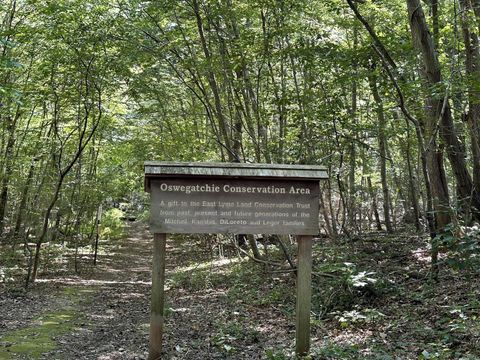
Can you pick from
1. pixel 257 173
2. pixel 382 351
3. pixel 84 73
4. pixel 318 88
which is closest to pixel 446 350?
pixel 382 351

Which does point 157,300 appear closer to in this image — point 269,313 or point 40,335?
point 40,335

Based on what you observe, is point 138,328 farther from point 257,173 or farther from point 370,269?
point 370,269

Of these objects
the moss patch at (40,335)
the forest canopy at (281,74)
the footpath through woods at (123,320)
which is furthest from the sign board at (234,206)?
the moss patch at (40,335)

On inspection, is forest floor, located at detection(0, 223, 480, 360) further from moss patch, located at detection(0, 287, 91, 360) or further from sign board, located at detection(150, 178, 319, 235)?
sign board, located at detection(150, 178, 319, 235)

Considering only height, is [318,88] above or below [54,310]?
above

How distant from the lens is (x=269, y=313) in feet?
27.8

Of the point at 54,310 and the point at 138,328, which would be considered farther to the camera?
the point at 54,310

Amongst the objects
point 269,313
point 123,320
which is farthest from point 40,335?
point 269,313

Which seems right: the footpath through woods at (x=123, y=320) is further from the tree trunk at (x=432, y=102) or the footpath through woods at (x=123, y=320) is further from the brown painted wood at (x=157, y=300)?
the tree trunk at (x=432, y=102)

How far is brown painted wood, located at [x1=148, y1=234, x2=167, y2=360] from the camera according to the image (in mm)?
5508

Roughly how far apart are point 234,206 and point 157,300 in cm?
141

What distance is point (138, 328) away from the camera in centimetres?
789

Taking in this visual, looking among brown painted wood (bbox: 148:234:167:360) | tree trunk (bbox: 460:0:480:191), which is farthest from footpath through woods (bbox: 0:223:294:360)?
tree trunk (bbox: 460:0:480:191)

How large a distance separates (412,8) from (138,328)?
24.9 ft
